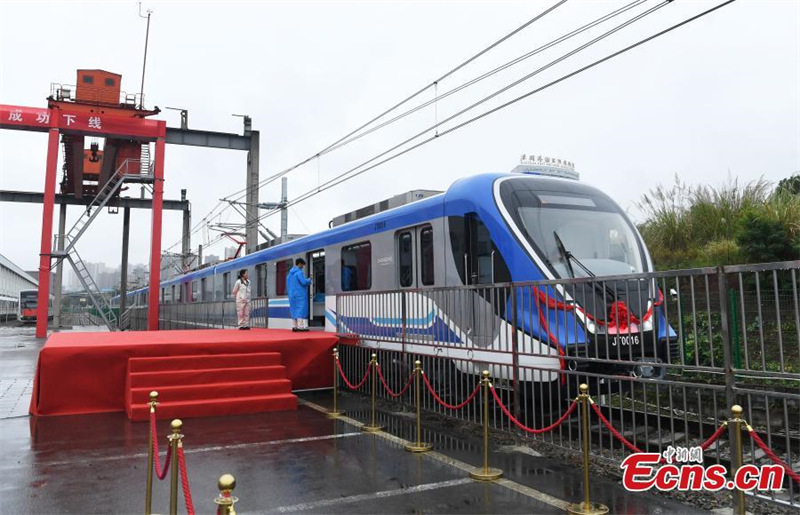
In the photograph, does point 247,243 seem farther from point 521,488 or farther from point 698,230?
point 521,488

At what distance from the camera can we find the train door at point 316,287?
14.0 metres

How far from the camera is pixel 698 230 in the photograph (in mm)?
19359

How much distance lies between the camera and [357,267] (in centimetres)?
1203

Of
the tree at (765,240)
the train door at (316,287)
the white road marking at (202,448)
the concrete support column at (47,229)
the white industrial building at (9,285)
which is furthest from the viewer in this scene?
the white industrial building at (9,285)

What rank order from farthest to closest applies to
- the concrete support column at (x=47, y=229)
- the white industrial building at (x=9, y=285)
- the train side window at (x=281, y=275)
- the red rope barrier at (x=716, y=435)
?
the white industrial building at (x=9, y=285) < the concrete support column at (x=47, y=229) < the train side window at (x=281, y=275) < the red rope barrier at (x=716, y=435)

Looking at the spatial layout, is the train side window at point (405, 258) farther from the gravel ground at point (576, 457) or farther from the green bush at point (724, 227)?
the green bush at point (724, 227)

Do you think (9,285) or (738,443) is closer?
(738,443)

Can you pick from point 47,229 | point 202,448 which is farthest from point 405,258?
point 47,229

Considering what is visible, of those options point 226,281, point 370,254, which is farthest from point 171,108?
point 370,254

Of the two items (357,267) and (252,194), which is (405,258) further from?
(252,194)

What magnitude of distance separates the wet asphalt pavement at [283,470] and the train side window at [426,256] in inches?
93.6

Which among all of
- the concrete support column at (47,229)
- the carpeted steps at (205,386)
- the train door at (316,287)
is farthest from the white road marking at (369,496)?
the concrete support column at (47,229)

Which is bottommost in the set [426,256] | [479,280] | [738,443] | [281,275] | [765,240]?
[738,443]

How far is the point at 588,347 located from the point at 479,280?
2469 mm
